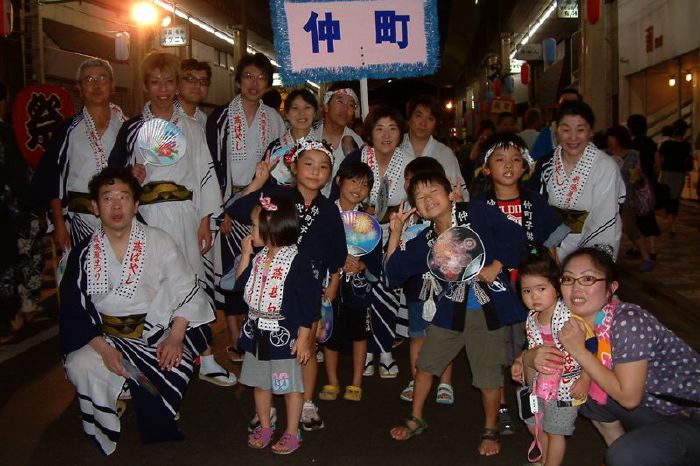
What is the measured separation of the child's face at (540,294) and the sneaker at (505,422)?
113 cm

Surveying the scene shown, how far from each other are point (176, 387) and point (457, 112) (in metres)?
46.9

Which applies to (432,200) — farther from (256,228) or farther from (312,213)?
(256,228)

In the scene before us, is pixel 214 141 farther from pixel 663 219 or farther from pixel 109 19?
pixel 109 19

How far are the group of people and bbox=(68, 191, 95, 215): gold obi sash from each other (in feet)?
0.05

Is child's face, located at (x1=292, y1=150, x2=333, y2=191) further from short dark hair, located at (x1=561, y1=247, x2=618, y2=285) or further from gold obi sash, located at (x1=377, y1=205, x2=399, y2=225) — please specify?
short dark hair, located at (x1=561, y1=247, x2=618, y2=285)

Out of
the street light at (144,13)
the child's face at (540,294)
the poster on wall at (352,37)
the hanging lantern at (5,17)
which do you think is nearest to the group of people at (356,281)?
the child's face at (540,294)

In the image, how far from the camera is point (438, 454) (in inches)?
152

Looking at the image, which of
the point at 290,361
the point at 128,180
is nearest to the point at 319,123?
the point at 128,180

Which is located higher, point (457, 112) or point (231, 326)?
point (457, 112)

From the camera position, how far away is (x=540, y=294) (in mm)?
3291

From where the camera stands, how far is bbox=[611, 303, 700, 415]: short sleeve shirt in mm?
2832

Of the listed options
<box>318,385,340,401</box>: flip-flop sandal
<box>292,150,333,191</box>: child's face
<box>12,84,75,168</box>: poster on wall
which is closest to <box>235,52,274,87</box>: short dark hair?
<box>292,150,333,191</box>: child's face

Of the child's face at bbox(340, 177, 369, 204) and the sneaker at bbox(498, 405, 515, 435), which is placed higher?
the child's face at bbox(340, 177, 369, 204)

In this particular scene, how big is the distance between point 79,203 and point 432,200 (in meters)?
2.62
